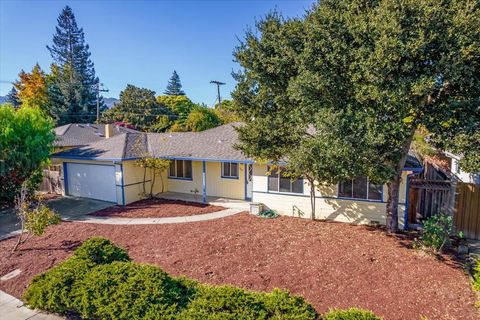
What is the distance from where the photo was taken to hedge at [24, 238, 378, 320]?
172 inches

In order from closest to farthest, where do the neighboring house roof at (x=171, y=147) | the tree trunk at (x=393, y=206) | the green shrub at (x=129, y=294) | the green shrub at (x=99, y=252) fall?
the green shrub at (x=129, y=294) → the green shrub at (x=99, y=252) → the tree trunk at (x=393, y=206) → the neighboring house roof at (x=171, y=147)

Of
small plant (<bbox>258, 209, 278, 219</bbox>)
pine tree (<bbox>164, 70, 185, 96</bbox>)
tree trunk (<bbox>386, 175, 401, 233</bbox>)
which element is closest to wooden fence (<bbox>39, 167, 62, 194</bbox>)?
small plant (<bbox>258, 209, 278, 219</bbox>)

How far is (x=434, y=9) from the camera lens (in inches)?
257

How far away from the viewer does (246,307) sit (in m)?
4.39

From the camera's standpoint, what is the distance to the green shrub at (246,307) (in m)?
4.27

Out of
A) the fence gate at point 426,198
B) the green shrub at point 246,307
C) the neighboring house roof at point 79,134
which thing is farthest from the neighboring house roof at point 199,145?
the green shrub at point 246,307

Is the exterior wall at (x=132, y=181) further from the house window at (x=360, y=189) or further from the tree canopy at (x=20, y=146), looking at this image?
the house window at (x=360, y=189)

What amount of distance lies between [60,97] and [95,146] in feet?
89.8

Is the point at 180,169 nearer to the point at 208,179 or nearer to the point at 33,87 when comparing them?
the point at 208,179

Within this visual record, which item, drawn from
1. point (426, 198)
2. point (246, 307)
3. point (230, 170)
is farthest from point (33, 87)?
point (426, 198)

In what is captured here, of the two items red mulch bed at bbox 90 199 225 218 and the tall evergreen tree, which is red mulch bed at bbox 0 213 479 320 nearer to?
red mulch bed at bbox 90 199 225 218

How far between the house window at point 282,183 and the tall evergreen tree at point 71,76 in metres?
35.9

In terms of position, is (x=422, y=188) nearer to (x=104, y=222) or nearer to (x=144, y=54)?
(x=104, y=222)

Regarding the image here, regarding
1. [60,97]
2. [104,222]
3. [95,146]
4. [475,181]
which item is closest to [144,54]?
[95,146]
